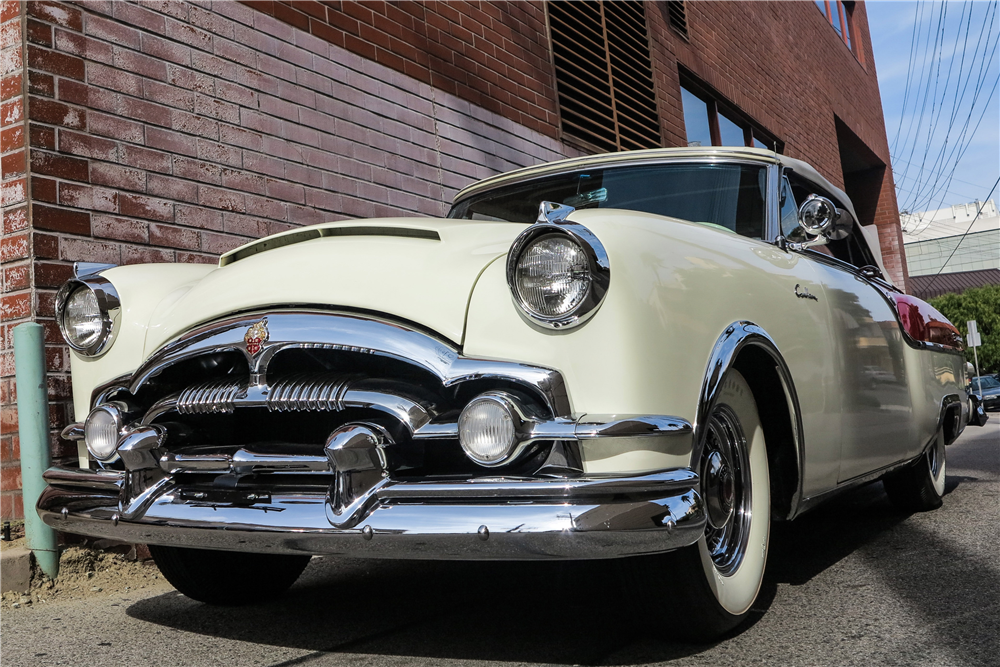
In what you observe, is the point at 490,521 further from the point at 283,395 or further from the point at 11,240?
the point at 11,240

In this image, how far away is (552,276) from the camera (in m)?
2.02

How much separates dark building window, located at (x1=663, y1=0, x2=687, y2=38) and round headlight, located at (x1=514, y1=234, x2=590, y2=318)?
9.22 m

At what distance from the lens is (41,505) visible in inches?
99.7

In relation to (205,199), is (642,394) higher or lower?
lower

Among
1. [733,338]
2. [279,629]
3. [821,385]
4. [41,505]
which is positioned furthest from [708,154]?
[41,505]

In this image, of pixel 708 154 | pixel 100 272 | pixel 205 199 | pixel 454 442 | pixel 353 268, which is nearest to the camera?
pixel 454 442

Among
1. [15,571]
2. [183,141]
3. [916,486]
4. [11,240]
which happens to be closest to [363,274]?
[15,571]

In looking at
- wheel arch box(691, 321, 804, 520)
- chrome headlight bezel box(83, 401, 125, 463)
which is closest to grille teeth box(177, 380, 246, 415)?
chrome headlight bezel box(83, 401, 125, 463)

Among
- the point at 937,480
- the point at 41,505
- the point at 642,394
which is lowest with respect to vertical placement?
the point at 937,480

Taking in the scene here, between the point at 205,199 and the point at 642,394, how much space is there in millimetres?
3021

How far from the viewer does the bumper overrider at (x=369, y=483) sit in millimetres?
1815

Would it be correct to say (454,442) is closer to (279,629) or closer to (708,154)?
(279,629)

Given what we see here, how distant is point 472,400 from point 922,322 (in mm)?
2998

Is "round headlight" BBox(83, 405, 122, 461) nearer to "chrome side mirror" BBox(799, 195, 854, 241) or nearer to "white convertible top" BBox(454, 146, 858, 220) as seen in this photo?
"white convertible top" BBox(454, 146, 858, 220)
